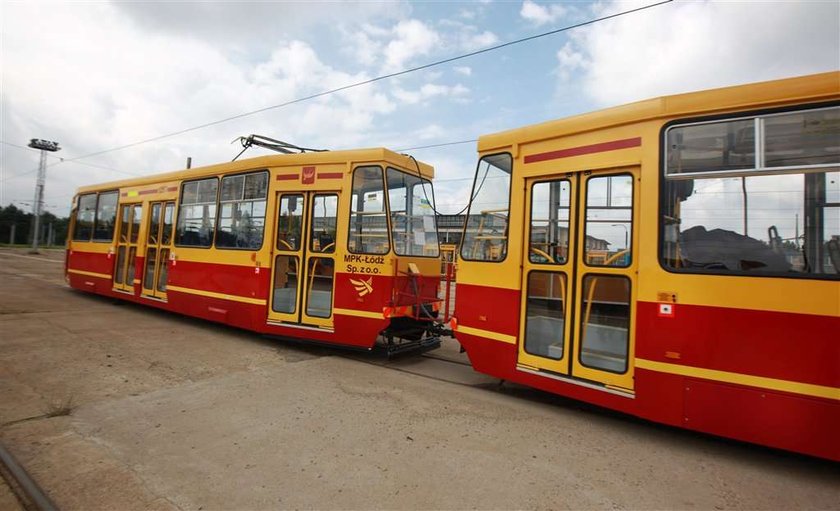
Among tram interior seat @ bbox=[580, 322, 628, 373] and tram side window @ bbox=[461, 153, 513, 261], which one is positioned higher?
tram side window @ bbox=[461, 153, 513, 261]

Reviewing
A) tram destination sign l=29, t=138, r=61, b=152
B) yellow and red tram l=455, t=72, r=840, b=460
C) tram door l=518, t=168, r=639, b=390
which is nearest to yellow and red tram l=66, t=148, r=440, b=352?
yellow and red tram l=455, t=72, r=840, b=460

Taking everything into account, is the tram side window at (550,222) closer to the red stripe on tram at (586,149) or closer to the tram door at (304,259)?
the red stripe on tram at (586,149)

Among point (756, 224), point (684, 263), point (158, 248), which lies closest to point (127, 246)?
point (158, 248)

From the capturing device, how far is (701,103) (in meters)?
4.00

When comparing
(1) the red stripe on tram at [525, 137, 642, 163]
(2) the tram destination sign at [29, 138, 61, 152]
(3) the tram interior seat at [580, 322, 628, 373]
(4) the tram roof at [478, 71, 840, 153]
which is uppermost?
(2) the tram destination sign at [29, 138, 61, 152]

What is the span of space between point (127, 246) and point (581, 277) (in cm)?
1145

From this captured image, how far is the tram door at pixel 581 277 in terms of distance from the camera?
173 inches

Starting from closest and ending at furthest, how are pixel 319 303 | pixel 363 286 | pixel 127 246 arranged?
pixel 363 286
pixel 319 303
pixel 127 246

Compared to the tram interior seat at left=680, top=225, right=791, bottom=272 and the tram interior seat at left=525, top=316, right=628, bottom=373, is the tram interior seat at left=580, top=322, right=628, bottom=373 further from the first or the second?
the tram interior seat at left=680, top=225, right=791, bottom=272

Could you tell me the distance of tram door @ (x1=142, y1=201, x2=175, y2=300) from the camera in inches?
396

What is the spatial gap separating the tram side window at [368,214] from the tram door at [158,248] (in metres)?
5.30

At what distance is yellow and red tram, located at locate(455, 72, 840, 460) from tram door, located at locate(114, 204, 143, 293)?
9.85m

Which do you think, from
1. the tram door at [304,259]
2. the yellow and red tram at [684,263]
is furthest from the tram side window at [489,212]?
the tram door at [304,259]

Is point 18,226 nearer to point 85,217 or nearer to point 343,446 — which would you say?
point 85,217
